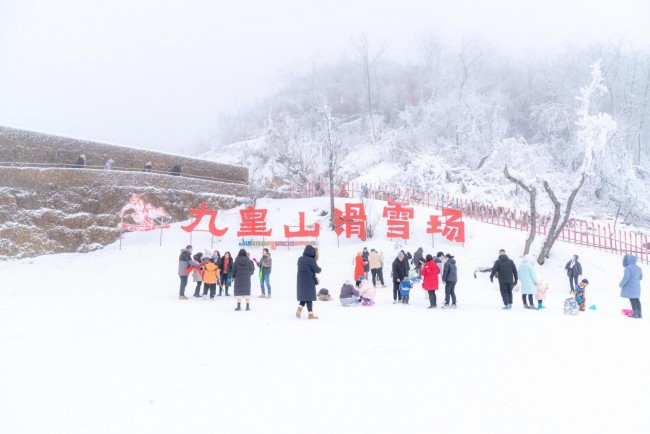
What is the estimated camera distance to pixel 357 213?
65.5 ft

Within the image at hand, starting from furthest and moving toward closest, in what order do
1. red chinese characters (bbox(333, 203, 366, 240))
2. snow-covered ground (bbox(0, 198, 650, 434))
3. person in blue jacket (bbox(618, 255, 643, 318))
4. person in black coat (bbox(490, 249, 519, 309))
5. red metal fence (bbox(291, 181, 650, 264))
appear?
red chinese characters (bbox(333, 203, 366, 240))
red metal fence (bbox(291, 181, 650, 264))
person in black coat (bbox(490, 249, 519, 309))
person in blue jacket (bbox(618, 255, 643, 318))
snow-covered ground (bbox(0, 198, 650, 434))

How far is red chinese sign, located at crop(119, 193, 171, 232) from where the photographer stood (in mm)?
19438

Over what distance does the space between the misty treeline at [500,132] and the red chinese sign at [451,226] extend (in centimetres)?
335

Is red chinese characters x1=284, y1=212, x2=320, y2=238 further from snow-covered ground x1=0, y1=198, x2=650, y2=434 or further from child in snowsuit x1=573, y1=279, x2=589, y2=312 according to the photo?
child in snowsuit x1=573, y1=279, x2=589, y2=312

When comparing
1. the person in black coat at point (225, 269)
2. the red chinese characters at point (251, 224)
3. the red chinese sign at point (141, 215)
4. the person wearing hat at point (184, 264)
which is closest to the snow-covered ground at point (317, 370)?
the person wearing hat at point (184, 264)

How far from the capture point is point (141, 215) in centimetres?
1991

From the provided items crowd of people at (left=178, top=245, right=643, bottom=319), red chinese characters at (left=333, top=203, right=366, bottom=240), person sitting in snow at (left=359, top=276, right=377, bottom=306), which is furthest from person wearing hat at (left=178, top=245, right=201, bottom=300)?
red chinese characters at (left=333, top=203, right=366, bottom=240)

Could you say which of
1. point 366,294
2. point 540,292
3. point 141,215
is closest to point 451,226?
point 540,292

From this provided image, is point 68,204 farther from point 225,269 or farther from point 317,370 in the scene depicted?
point 317,370

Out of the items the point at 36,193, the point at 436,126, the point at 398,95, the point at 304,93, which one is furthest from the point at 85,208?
the point at 304,93

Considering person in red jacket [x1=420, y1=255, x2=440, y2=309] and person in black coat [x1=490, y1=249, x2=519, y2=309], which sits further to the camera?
person in red jacket [x1=420, y1=255, x2=440, y2=309]

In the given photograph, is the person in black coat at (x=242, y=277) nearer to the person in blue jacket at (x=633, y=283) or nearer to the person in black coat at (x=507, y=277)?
the person in black coat at (x=507, y=277)

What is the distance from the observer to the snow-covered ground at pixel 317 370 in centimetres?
320

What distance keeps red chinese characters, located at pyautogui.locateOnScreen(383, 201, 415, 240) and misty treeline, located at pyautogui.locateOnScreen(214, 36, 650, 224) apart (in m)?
4.75
